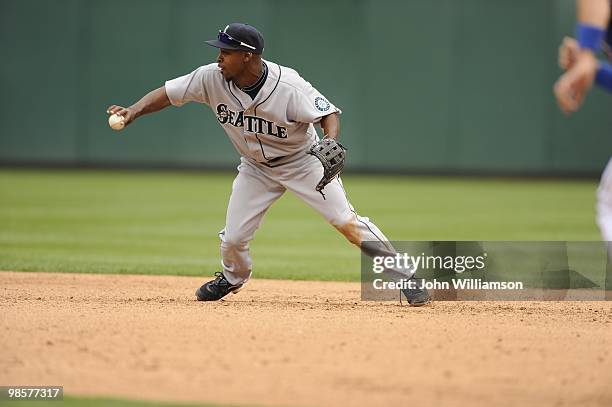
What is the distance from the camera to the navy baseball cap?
21.4 feet

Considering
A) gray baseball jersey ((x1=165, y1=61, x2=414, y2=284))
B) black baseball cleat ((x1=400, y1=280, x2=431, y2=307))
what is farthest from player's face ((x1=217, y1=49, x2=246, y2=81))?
black baseball cleat ((x1=400, y1=280, x2=431, y2=307))

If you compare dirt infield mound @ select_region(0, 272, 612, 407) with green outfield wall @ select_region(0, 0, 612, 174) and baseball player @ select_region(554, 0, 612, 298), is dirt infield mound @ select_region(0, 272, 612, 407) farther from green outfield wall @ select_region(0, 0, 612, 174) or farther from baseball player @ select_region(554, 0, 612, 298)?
green outfield wall @ select_region(0, 0, 612, 174)

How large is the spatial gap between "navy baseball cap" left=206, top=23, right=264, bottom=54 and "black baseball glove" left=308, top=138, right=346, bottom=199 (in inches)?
30.4

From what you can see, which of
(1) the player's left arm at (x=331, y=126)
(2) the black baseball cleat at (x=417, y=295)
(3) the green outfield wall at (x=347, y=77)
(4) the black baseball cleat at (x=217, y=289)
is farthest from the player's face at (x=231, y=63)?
(3) the green outfield wall at (x=347, y=77)

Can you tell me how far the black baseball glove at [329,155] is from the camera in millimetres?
6379

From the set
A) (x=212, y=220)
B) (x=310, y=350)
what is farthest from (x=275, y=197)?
(x=212, y=220)

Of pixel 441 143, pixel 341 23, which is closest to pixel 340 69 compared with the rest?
pixel 341 23

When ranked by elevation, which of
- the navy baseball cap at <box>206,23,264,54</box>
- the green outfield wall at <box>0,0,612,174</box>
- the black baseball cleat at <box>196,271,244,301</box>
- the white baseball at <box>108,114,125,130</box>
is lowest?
the black baseball cleat at <box>196,271,244,301</box>

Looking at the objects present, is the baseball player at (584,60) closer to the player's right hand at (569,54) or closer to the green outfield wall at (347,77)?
the player's right hand at (569,54)

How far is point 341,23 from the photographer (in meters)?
23.5

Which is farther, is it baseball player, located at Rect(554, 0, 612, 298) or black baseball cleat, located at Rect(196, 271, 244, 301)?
black baseball cleat, located at Rect(196, 271, 244, 301)

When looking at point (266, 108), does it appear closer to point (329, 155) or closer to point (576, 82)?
point (329, 155)

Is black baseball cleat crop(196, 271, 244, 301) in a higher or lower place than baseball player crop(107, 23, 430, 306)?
lower

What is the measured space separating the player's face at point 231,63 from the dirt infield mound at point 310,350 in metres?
1.58
